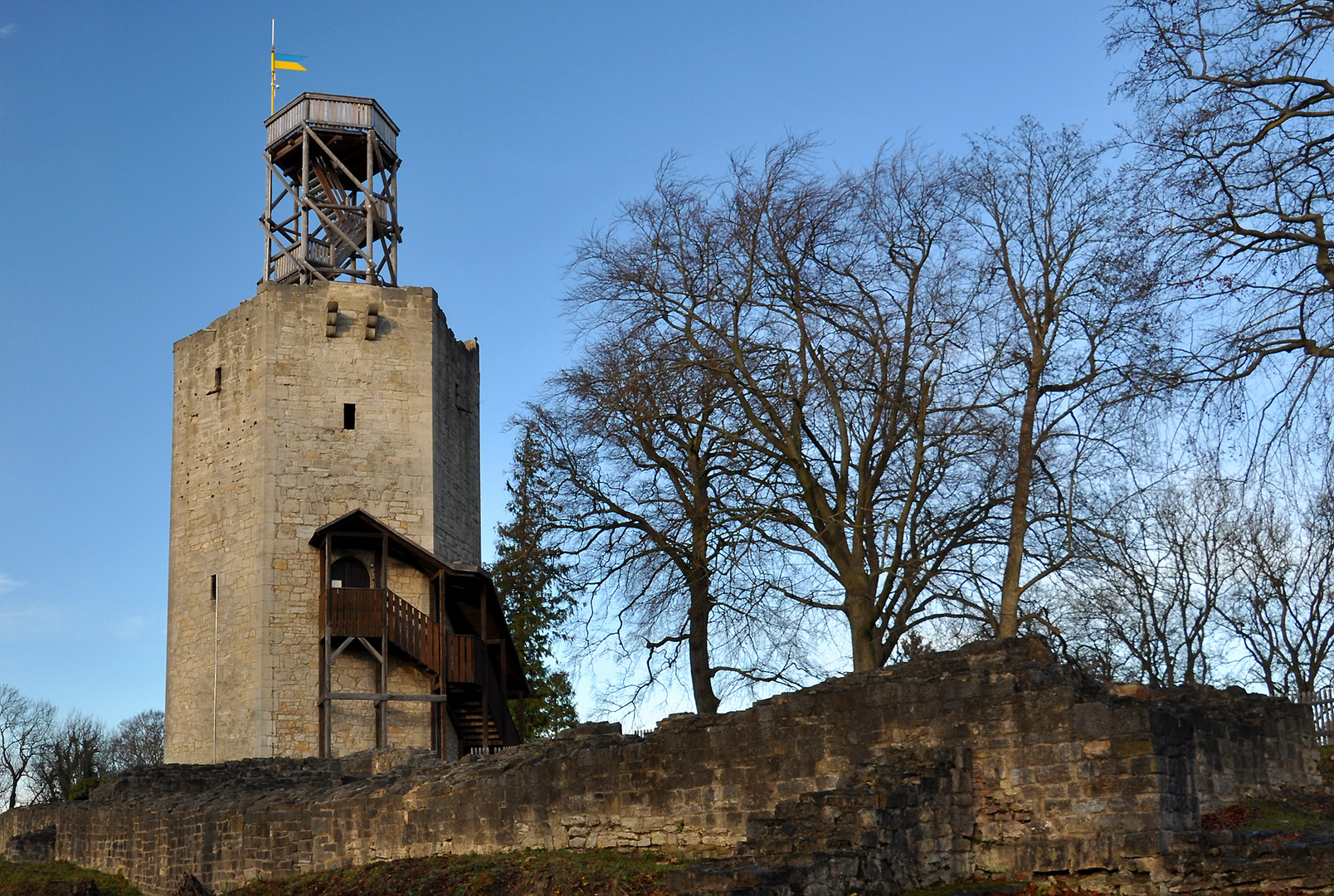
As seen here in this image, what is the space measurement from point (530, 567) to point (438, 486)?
2824 mm

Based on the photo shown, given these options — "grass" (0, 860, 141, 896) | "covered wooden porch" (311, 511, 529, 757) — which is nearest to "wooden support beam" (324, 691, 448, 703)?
"covered wooden porch" (311, 511, 529, 757)

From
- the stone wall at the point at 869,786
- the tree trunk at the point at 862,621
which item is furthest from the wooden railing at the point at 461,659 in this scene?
the tree trunk at the point at 862,621

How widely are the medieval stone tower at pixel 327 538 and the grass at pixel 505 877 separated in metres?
10.2

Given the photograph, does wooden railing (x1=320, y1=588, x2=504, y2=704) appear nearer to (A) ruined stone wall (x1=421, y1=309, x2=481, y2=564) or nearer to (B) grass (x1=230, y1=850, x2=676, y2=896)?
(A) ruined stone wall (x1=421, y1=309, x2=481, y2=564)

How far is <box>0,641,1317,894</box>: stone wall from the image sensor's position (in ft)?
33.9

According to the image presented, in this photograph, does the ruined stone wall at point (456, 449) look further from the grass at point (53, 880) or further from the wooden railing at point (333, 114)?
the grass at point (53, 880)

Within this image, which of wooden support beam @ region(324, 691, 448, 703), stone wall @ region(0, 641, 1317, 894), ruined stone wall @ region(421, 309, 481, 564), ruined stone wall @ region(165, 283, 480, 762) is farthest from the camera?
ruined stone wall @ region(421, 309, 481, 564)

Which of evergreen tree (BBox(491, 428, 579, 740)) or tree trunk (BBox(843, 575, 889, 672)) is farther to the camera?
evergreen tree (BBox(491, 428, 579, 740))

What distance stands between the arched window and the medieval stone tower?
4 cm

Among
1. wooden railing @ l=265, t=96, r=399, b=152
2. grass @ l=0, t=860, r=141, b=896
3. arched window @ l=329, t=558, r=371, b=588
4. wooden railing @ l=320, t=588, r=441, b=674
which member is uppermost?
wooden railing @ l=265, t=96, r=399, b=152

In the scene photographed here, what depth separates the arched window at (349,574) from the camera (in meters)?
26.7

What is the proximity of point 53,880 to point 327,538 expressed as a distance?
835 cm

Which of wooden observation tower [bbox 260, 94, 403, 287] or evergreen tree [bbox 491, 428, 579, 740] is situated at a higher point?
wooden observation tower [bbox 260, 94, 403, 287]

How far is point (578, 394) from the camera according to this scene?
70.4 ft
